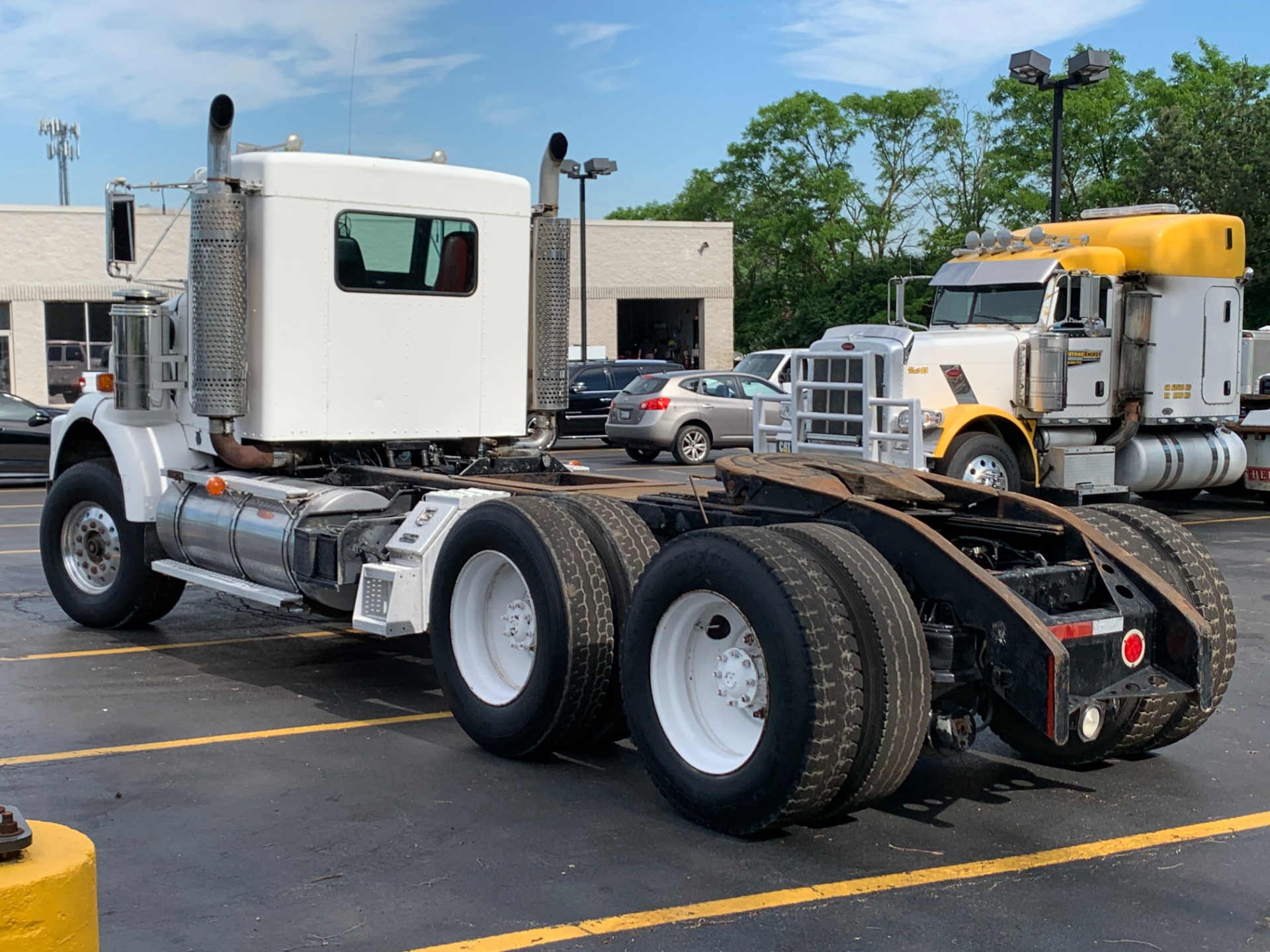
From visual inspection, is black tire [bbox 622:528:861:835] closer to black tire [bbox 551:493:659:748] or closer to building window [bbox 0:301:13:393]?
black tire [bbox 551:493:659:748]

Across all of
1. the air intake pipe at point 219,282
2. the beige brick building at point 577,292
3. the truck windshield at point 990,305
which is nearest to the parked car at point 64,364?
the beige brick building at point 577,292

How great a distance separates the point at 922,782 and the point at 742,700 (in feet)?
3.69

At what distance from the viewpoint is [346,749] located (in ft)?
21.0

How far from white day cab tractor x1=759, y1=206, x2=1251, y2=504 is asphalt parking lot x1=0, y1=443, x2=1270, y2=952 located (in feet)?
22.6

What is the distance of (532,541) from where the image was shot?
6.04 m

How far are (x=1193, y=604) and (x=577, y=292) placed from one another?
40.7 meters

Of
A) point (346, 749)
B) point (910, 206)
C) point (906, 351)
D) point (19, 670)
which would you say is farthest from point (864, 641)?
point (910, 206)

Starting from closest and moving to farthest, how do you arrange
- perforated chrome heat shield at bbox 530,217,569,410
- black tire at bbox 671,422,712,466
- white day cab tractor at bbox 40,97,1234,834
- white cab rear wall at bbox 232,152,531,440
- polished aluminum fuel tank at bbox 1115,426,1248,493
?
white day cab tractor at bbox 40,97,1234,834, white cab rear wall at bbox 232,152,531,440, perforated chrome heat shield at bbox 530,217,569,410, polished aluminum fuel tank at bbox 1115,426,1248,493, black tire at bbox 671,422,712,466

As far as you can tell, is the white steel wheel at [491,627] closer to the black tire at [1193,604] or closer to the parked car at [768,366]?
the black tire at [1193,604]

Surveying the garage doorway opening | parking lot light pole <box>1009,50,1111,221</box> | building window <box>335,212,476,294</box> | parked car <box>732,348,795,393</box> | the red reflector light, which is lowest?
→ the red reflector light

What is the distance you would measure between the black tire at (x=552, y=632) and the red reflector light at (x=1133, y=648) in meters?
2.05

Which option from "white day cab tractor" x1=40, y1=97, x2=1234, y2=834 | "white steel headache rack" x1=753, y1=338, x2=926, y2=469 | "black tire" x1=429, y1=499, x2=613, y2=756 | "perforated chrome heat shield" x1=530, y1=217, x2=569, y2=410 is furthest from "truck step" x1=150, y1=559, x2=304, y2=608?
"white steel headache rack" x1=753, y1=338, x2=926, y2=469

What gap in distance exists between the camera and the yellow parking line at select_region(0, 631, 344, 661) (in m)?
8.45

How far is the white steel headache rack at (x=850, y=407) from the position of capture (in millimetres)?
13281
